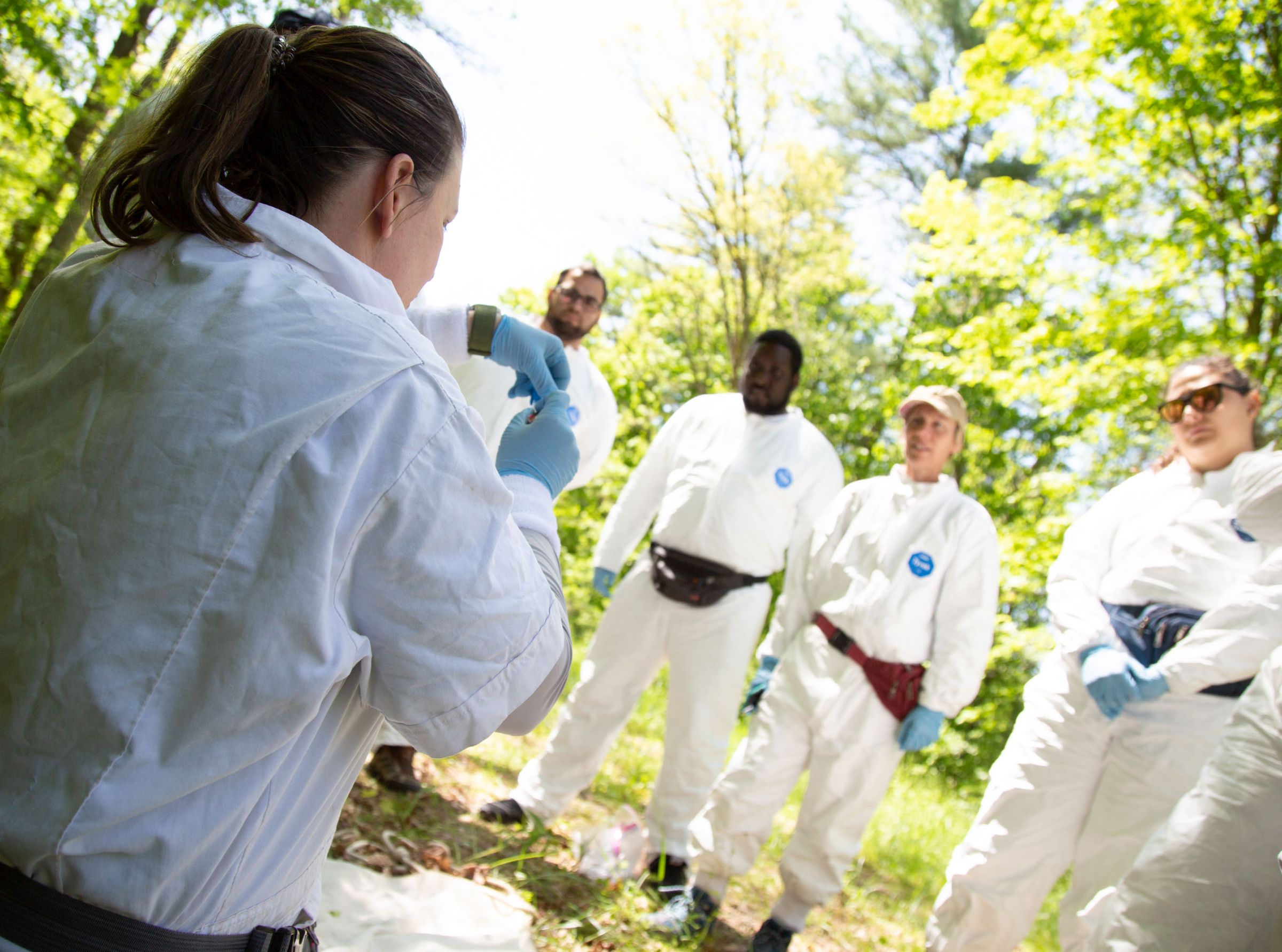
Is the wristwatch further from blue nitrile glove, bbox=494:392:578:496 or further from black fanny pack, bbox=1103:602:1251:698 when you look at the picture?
black fanny pack, bbox=1103:602:1251:698

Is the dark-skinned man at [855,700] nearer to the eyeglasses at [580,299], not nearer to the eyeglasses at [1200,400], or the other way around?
the eyeglasses at [1200,400]

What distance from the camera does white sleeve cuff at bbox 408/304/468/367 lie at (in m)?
1.61

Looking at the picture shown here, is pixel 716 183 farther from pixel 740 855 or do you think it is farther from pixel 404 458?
pixel 404 458

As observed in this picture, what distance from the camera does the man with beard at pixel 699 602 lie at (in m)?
3.34

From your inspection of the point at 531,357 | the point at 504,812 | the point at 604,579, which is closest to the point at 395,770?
the point at 504,812

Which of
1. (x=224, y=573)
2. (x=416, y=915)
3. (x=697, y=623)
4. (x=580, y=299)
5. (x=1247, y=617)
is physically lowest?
(x=416, y=915)

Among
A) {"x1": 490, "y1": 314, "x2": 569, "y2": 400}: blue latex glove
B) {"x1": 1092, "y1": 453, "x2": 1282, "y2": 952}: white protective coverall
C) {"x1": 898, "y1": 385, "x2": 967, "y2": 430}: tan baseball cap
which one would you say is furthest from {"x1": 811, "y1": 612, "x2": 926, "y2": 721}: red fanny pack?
{"x1": 490, "y1": 314, "x2": 569, "y2": 400}: blue latex glove

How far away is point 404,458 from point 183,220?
321mm

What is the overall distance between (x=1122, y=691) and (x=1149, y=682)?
0.07 meters

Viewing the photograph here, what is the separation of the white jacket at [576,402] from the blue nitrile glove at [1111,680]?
1.70 metres

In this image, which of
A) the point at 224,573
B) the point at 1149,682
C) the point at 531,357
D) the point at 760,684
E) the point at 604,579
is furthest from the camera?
the point at 604,579

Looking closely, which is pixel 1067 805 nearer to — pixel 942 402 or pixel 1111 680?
pixel 1111 680

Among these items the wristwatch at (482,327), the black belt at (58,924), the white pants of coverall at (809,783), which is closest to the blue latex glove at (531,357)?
the wristwatch at (482,327)

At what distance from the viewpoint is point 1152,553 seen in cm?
269
